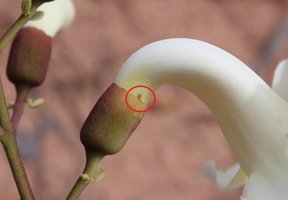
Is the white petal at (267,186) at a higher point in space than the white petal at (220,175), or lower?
higher

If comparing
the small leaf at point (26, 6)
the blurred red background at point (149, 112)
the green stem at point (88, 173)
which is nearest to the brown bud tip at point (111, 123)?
the green stem at point (88, 173)

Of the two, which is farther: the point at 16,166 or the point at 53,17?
the point at 53,17

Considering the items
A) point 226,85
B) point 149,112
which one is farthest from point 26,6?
point 149,112

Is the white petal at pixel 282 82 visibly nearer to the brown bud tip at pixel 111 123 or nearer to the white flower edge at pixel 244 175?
the white flower edge at pixel 244 175

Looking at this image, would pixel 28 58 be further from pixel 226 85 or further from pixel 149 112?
pixel 149 112

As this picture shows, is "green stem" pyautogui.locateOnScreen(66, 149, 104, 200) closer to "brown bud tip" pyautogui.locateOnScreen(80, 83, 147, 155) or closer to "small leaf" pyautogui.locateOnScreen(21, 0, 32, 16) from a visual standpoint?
"brown bud tip" pyautogui.locateOnScreen(80, 83, 147, 155)

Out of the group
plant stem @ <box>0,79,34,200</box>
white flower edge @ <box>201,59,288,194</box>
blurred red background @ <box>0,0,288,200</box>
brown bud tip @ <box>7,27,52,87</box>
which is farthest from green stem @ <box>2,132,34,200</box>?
blurred red background @ <box>0,0,288,200</box>

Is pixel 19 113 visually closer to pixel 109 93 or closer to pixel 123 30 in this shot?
pixel 109 93
